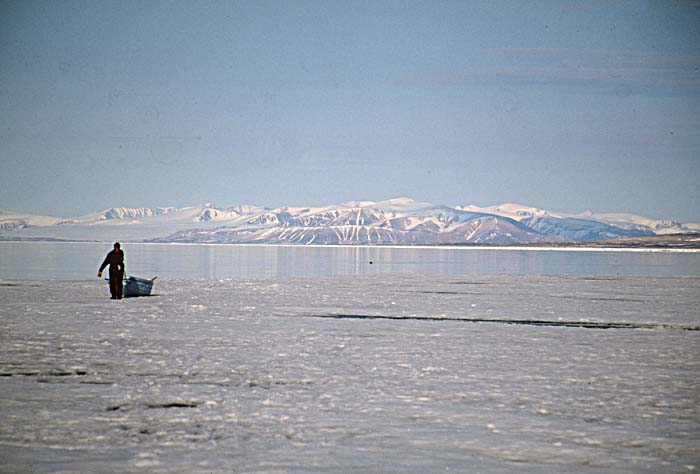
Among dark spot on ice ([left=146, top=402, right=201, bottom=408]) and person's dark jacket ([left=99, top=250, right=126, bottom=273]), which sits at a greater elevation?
person's dark jacket ([left=99, top=250, right=126, bottom=273])

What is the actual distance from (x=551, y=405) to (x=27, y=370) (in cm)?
770

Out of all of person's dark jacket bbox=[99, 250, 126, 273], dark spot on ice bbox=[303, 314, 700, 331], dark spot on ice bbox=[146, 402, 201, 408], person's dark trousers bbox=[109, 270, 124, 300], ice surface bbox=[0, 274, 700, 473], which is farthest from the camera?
person's dark trousers bbox=[109, 270, 124, 300]

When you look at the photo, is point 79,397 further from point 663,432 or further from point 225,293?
point 225,293

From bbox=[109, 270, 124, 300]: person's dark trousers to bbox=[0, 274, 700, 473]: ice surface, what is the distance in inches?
254

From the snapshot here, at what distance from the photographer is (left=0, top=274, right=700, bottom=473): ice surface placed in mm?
7051

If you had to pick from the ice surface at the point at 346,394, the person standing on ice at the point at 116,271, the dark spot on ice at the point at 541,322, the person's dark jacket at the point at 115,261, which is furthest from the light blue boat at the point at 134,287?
the dark spot on ice at the point at 541,322

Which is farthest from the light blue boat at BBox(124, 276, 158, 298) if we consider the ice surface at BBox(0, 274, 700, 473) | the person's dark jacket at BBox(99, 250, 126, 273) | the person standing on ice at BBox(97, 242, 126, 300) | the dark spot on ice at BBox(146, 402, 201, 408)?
the dark spot on ice at BBox(146, 402, 201, 408)

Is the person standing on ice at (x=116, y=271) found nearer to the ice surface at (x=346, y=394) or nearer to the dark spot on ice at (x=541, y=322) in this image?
the ice surface at (x=346, y=394)

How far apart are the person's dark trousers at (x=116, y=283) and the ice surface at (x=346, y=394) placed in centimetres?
644

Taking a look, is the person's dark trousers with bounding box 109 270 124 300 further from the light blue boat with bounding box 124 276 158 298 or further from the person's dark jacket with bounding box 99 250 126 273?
the light blue boat with bounding box 124 276 158 298

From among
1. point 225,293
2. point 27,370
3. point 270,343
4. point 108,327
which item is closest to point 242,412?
point 27,370

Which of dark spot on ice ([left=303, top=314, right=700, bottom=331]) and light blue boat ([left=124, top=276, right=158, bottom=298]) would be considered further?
light blue boat ([left=124, top=276, right=158, bottom=298])

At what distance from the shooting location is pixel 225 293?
31922mm

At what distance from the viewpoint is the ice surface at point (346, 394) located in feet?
23.1
